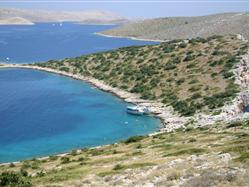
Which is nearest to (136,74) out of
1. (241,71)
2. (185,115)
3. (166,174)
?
(241,71)

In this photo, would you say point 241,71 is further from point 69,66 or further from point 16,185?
point 16,185

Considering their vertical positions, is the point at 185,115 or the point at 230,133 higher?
the point at 230,133

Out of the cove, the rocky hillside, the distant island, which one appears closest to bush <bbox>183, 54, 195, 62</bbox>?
the rocky hillside

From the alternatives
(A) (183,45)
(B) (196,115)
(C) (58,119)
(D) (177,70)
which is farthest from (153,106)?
(A) (183,45)

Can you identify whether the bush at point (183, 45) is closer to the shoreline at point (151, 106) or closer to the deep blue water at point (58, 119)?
the shoreline at point (151, 106)

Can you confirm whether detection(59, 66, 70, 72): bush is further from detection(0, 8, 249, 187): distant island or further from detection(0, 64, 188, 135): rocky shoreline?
detection(0, 64, 188, 135): rocky shoreline

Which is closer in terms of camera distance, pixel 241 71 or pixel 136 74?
pixel 241 71

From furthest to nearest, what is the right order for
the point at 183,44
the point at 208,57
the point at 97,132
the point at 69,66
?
the point at 69,66 < the point at 183,44 < the point at 208,57 < the point at 97,132
